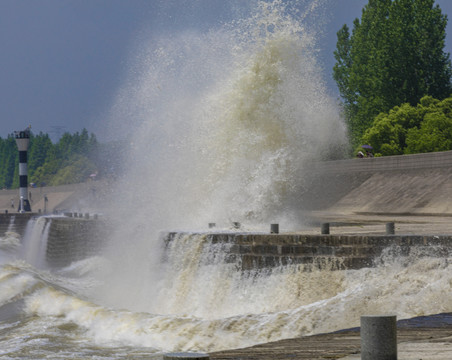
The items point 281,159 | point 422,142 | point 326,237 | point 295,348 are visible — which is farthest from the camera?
point 422,142

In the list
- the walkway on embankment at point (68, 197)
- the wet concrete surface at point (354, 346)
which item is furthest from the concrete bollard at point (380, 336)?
the walkway on embankment at point (68, 197)

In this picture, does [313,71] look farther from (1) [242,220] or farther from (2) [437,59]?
(2) [437,59]

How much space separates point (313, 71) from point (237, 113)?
2653 mm

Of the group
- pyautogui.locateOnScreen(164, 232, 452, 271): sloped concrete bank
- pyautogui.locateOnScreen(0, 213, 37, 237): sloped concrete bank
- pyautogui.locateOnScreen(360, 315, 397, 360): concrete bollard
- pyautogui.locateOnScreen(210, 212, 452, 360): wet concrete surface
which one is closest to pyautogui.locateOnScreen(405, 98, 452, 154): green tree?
pyautogui.locateOnScreen(0, 213, 37, 237): sloped concrete bank

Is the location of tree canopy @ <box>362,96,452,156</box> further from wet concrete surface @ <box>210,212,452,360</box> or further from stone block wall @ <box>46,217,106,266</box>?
wet concrete surface @ <box>210,212,452,360</box>

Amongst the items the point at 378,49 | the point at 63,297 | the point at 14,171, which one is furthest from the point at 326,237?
the point at 14,171

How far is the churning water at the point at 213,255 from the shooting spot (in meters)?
10.5

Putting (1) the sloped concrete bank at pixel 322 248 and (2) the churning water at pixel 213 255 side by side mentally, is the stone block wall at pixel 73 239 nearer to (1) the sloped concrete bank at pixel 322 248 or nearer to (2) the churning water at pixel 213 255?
(2) the churning water at pixel 213 255

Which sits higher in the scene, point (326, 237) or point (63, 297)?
point (326, 237)

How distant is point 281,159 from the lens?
22.1 meters

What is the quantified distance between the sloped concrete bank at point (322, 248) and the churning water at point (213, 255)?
178mm

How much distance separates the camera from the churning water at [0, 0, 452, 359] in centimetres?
1051

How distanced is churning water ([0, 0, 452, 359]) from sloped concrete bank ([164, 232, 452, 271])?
0.58 feet

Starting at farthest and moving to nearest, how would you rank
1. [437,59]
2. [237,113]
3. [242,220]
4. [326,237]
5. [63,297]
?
[437,59] < [237,113] < [242,220] < [63,297] < [326,237]
